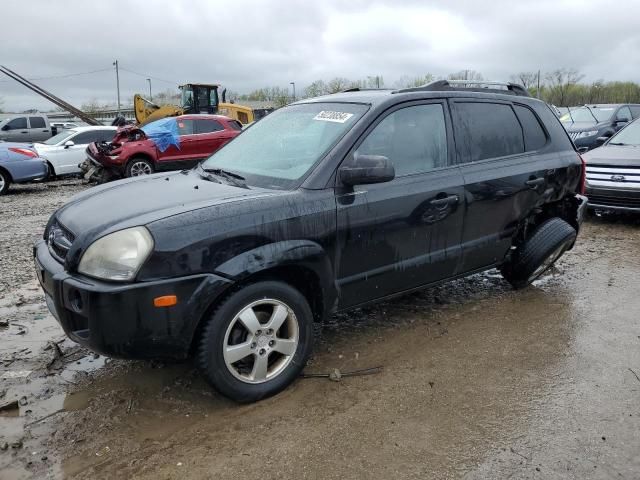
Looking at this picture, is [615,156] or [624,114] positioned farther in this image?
[624,114]

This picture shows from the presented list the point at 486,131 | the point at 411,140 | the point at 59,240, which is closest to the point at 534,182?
the point at 486,131

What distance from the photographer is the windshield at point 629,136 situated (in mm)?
8711

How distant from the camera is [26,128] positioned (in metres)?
21.8

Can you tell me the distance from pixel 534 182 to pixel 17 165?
11318 millimetres

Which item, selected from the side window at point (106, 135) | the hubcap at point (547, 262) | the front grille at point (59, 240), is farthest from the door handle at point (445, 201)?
the side window at point (106, 135)

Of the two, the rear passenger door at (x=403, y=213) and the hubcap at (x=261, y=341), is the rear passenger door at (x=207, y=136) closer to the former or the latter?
the rear passenger door at (x=403, y=213)

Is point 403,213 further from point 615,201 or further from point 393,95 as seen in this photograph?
point 615,201

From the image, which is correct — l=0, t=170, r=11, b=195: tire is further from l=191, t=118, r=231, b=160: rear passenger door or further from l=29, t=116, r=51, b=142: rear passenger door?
l=29, t=116, r=51, b=142: rear passenger door

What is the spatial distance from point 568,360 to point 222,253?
2.49m

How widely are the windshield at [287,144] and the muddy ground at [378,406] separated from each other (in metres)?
1.32

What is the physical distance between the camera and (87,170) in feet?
44.8

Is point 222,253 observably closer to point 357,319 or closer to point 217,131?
point 357,319

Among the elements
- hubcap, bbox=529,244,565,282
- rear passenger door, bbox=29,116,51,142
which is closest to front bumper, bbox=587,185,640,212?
hubcap, bbox=529,244,565,282

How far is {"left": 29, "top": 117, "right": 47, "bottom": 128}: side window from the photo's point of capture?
21892 mm
